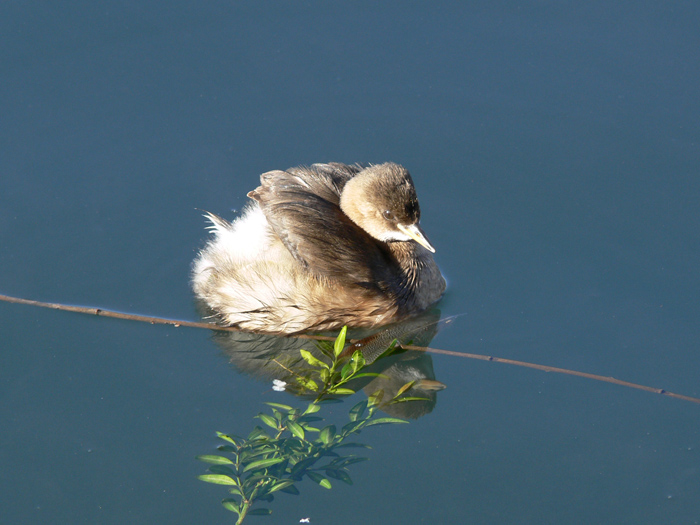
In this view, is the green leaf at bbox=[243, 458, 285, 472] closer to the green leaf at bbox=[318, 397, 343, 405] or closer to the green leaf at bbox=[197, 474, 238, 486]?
the green leaf at bbox=[197, 474, 238, 486]

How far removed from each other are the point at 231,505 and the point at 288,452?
0.37 meters

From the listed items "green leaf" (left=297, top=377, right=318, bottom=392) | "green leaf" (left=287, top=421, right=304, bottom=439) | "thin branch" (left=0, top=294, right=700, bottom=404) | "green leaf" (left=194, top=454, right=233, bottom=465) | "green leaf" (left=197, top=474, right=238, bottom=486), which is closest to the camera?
"green leaf" (left=197, top=474, right=238, bottom=486)

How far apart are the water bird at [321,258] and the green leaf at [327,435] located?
3.20 feet

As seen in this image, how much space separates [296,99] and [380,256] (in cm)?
190

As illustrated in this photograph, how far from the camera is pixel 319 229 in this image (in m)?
5.21

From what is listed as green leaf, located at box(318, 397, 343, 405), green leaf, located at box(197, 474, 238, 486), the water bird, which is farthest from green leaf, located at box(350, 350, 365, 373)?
green leaf, located at box(197, 474, 238, 486)

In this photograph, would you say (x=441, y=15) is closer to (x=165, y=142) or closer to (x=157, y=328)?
(x=165, y=142)

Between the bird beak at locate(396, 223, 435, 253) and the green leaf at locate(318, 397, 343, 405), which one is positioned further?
the bird beak at locate(396, 223, 435, 253)

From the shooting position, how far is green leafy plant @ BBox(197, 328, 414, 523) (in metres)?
4.21

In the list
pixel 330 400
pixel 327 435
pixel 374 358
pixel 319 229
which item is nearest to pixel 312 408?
pixel 327 435

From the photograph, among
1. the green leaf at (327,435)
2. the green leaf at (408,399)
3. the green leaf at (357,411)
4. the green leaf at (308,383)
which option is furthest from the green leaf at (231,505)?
the green leaf at (408,399)

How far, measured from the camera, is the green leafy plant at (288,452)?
4.21m

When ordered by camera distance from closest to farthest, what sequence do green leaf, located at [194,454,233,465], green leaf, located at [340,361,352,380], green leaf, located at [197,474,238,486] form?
1. green leaf, located at [197,474,238,486]
2. green leaf, located at [194,454,233,465]
3. green leaf, located at [340,361,352,380]

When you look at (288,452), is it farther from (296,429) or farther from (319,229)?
(319,229)
